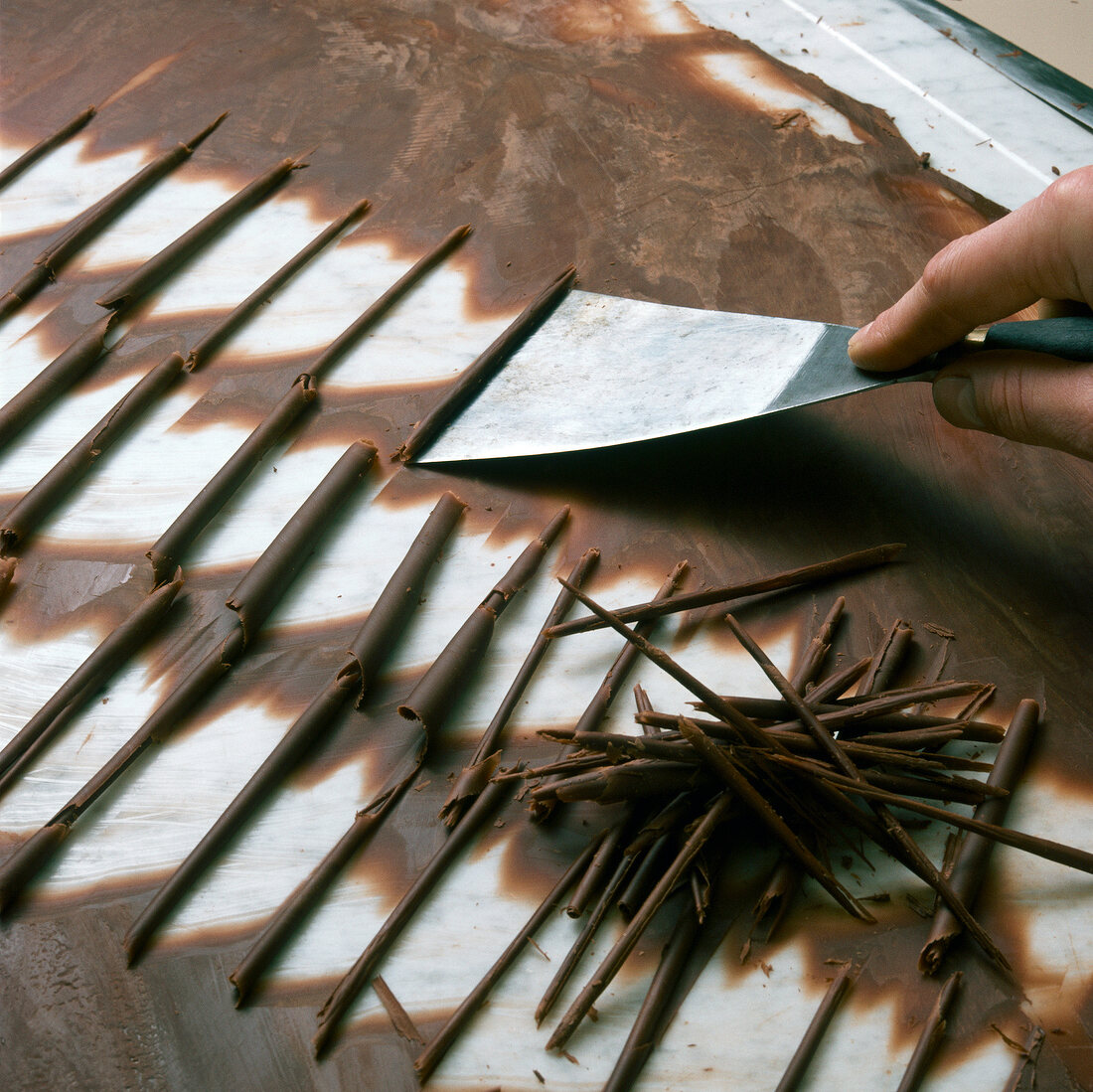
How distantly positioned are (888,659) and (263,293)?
128cm

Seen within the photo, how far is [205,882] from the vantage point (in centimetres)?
108

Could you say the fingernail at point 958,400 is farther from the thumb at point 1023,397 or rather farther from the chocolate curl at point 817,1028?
the chocolate curl at point 817,1028

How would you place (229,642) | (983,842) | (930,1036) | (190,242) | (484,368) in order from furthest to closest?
(190,242) → (484,368) → (229,642) → (983,842) → (930,1036)

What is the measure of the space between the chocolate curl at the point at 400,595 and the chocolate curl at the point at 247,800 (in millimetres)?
25

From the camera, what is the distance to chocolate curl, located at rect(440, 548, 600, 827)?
1101 millimetres

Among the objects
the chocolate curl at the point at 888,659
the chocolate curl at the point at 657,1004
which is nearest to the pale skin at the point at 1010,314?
the chocolate curl at the point at 888,659

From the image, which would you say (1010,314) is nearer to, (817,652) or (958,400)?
(958,400)

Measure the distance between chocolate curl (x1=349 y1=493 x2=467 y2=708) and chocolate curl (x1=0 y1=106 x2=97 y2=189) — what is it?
137cm

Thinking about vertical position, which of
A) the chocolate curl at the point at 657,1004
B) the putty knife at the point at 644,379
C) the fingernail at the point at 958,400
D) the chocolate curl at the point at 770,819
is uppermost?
the fingernail at the point at 958,400

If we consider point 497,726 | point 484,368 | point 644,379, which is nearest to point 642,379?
point 644,379

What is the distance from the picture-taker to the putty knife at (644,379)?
138 cm

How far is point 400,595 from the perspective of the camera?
1277 mm

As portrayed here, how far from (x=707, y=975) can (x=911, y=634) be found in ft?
1.75

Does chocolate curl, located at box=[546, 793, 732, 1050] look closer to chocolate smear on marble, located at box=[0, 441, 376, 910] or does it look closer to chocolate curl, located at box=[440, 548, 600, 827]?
chocolate curl, located at box=[440, 548, 600, 827]
